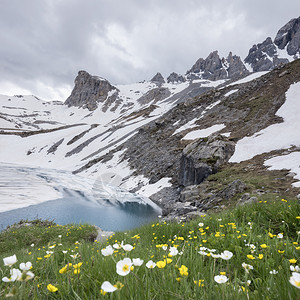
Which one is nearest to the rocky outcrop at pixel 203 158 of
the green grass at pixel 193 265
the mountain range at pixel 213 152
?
the mountain range at pixel 213 152

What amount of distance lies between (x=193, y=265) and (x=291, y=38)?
861ft

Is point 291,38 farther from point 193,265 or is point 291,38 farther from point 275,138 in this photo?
point 193,265

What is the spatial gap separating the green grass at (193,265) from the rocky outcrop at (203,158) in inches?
553

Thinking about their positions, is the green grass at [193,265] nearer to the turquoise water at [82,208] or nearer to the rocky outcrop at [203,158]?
the turquoise water at [82,208]

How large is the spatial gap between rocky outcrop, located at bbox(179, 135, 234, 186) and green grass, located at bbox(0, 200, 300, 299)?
14055mm

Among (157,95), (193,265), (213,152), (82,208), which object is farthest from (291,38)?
(193,265)

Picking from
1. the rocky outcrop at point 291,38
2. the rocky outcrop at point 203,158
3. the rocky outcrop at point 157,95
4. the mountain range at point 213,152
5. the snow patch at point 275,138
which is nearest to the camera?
the mountain range at point 213,152

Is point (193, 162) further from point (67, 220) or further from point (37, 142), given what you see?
point (37, 142)

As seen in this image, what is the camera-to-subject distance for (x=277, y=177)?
1058cm

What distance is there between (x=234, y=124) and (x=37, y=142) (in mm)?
88225

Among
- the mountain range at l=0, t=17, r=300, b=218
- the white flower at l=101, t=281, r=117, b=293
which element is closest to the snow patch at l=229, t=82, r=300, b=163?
the mountain range at l=0, t=17, r=300, b=218

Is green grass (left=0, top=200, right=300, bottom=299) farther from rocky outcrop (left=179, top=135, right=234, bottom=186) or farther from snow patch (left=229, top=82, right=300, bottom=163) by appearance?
snow patch (left=229, top=82, right=300, bottom=163)

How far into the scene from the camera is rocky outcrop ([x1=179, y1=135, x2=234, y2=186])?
717 inches

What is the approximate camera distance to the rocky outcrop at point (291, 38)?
179500 mm
